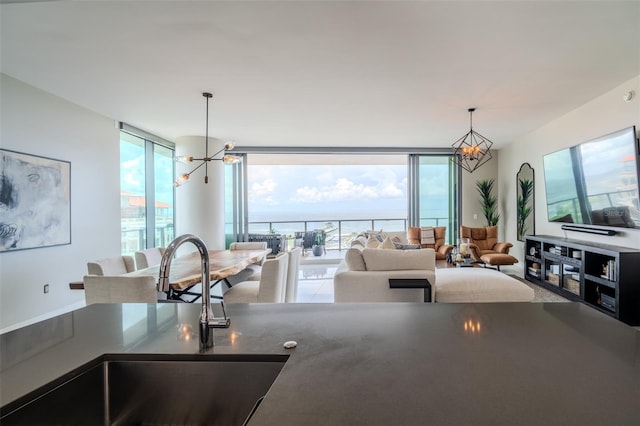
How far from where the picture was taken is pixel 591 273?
3934 mm

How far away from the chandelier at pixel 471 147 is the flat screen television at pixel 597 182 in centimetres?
112

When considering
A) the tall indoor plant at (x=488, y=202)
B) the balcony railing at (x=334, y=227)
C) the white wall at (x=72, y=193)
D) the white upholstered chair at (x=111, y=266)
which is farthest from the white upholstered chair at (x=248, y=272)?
the tall indoor plant at (x=488, y=202)

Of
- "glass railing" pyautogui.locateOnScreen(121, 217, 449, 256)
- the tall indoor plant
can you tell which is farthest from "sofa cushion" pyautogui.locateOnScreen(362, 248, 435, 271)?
"glass railing" pyautogui.locateOnScreen(121, 217, 449, 256)

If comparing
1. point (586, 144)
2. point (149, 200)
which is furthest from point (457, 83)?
point (149, 200)

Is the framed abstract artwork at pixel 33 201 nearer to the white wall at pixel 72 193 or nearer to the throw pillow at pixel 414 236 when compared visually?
the white wall at pixel 72 193

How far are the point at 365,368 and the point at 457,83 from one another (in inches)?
143

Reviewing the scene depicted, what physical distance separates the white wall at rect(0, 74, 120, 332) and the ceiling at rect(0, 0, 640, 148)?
0.25m

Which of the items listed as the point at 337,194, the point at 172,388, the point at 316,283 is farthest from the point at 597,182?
the point at 337,194

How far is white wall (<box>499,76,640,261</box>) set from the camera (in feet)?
12.2

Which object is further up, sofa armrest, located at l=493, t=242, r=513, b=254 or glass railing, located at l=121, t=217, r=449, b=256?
glass railing, located at l=121, t=217, r=449, b=256

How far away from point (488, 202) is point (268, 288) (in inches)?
247

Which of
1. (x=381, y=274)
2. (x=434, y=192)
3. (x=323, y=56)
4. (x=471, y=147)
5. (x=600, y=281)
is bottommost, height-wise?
(x=600, y=281)

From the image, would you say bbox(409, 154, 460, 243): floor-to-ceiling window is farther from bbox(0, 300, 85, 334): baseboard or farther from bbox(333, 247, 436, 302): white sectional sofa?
bbox(0, 300, 85, 334): baseboard

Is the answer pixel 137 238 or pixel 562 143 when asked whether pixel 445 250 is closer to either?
pixel 562 143
